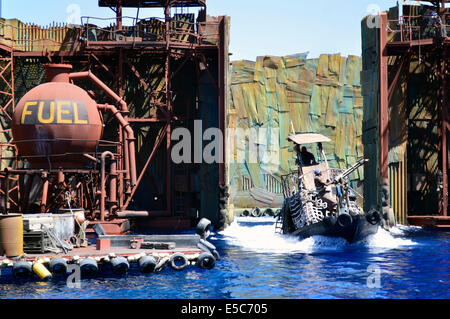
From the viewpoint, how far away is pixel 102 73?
125 ft

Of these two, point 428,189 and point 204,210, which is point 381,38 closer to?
point 428,189

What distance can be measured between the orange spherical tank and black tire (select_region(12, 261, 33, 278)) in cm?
1009

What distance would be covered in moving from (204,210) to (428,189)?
12496 millimetres

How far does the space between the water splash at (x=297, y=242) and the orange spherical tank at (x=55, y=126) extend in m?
8.00

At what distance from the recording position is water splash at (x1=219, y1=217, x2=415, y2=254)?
88.9 ft

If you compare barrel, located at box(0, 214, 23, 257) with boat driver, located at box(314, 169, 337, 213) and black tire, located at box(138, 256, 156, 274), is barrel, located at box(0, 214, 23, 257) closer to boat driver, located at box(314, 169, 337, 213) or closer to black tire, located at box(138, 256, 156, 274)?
black tire, located at box(138, 256, 156, 274)

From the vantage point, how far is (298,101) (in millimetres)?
48656

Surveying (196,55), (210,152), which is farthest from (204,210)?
(196,55)

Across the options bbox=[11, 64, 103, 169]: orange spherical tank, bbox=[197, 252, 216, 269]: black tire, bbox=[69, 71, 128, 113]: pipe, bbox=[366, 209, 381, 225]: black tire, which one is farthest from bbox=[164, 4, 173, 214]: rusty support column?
bbox=[197, 252, 216, 269]: black tire

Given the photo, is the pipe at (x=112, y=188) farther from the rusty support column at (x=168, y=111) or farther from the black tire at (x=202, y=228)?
the black tire at (x=202, y=228)

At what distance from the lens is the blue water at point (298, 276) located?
60.0 feet

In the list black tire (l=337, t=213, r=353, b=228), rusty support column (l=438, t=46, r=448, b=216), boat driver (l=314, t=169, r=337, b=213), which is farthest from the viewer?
rusty support column (l=438, t=46, r=448, b=216)

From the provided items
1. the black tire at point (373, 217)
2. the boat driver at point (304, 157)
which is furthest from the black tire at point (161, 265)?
the boat driver at point (304, 157)

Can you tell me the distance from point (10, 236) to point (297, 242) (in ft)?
40.6
